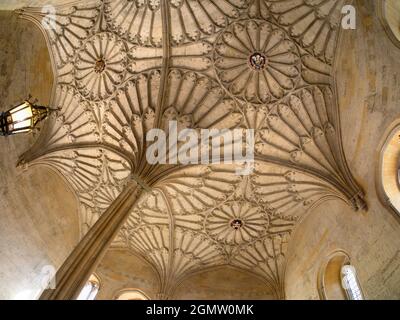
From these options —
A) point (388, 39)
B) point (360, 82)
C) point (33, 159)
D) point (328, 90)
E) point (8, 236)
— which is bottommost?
point (8, 236)

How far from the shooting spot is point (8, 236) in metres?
11.5

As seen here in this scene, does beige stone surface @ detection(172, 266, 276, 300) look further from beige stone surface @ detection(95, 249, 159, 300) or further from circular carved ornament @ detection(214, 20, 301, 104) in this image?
circular carved ornament @ detection(214, 20, 301, 104)

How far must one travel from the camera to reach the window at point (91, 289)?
46.5 ft

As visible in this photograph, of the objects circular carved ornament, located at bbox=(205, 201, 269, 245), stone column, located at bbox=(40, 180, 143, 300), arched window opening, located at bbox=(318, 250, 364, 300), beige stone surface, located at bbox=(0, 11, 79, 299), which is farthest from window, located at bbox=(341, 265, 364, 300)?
beige stone surface, located at bbox=(0, 11, 79, 299)

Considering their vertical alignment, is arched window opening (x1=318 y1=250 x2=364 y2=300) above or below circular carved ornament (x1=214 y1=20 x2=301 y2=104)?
below

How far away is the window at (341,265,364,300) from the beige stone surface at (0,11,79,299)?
10648 millimetres

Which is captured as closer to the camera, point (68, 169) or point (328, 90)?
point (328, 90)

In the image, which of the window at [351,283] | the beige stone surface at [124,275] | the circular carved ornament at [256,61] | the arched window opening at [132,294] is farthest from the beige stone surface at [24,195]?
the window at [351,283]

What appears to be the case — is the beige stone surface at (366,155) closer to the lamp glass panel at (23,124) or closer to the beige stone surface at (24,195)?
the lamp glass panel at (23,124)

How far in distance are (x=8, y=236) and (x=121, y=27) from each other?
8617 millimetres

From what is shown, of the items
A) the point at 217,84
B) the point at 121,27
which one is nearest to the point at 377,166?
the point at 217,84

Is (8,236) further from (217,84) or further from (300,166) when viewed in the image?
(300,166)

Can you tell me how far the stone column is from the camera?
7.69 m

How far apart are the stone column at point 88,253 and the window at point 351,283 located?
758 centimetres
